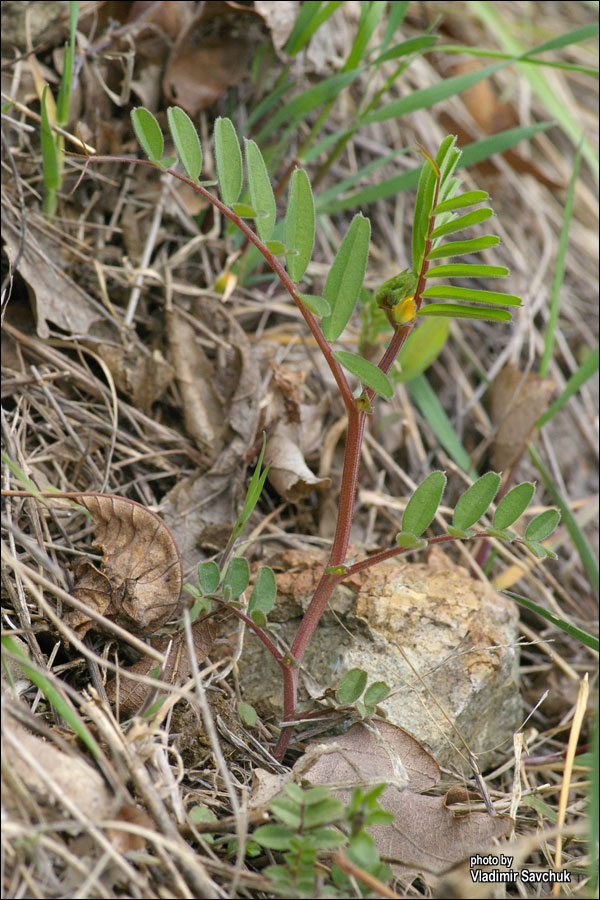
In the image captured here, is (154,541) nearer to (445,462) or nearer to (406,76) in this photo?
(445,462)

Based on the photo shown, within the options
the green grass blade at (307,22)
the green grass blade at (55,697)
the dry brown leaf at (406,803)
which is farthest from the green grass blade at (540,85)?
the green grass blade at (55,697)

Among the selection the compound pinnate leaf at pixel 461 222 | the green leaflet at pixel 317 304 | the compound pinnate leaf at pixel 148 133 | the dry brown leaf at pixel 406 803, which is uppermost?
the compound pinnate leaf at pixel 148 133

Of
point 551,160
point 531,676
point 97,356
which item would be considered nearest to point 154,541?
point 97,356

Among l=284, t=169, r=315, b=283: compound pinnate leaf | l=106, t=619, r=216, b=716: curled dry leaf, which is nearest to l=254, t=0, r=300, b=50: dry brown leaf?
l=284, t=169, r=315, b=283: compound pinnate leaf

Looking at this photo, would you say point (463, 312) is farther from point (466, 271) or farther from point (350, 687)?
point (350, 687)

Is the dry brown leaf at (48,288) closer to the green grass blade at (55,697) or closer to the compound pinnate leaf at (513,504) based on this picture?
the green grass blade at (55,697)

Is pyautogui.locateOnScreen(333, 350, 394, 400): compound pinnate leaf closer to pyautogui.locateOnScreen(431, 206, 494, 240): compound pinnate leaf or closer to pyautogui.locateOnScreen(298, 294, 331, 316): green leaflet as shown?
pyautogui.locateOnScreen(298, 294, 331, 316): green leaflet

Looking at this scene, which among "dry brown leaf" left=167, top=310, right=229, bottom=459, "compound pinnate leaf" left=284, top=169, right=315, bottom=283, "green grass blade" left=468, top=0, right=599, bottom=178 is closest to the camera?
"compound pinnate leaf" left=284, top=169, right=315, bottom=283
